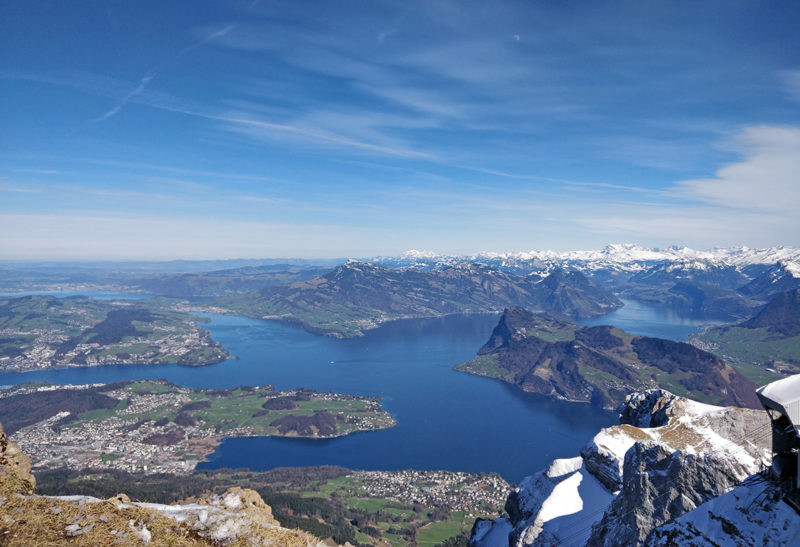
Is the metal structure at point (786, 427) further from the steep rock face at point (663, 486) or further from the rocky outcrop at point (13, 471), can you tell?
the rocky outcrop at point (13, 471)

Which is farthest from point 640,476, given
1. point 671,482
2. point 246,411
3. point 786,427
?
point 246,411


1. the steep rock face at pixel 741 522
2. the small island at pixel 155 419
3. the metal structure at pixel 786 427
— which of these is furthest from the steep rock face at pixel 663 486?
the small island at pixel 155 419

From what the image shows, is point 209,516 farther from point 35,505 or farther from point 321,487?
point 321,487

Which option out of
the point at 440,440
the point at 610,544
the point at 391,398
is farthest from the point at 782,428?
the point at 391,398

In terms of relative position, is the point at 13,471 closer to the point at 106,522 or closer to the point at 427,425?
the point at 106,522

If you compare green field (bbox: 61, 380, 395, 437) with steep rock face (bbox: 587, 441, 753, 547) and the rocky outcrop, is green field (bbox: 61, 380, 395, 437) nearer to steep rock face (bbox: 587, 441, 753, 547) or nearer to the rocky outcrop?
steep rock face (bbox: 587, 441, 753, 547)

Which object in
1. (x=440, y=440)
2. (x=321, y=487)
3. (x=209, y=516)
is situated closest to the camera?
(x=209, y=516)

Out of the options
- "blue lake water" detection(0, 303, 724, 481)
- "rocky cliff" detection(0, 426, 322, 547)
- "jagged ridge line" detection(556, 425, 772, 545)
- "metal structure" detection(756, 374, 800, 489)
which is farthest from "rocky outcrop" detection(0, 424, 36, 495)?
"blue lake water" detection(0, 303, 724, 481)
